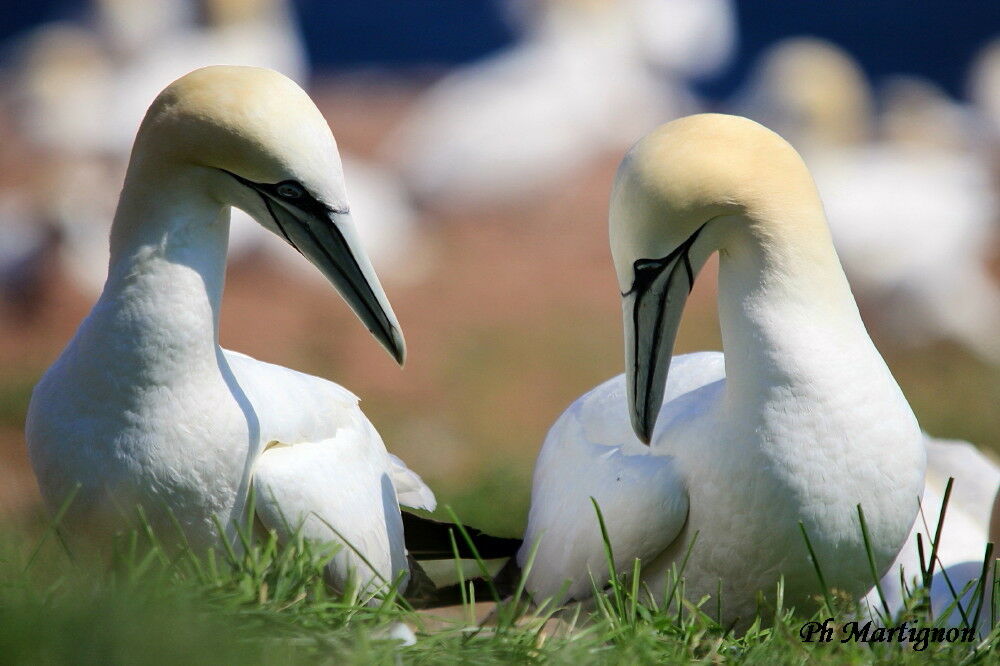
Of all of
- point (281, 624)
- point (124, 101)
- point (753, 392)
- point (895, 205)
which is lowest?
point (281, 624)

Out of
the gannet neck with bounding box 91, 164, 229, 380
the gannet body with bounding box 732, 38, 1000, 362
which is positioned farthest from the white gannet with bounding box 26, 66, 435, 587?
the gannet body with bounding box 732, 38, 1000, 362

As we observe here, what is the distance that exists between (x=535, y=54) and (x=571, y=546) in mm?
13112

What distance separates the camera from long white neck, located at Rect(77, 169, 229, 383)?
12.6 ft

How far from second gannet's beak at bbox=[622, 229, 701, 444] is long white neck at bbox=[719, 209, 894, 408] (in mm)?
158

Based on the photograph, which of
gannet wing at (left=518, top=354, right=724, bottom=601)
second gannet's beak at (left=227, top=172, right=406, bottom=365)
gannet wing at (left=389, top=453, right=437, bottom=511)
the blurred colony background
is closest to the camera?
second gannet's beak at (left=227, top=172, right=406, bottom=365)

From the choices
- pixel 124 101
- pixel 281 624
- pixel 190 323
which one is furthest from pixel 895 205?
pixel 281 624

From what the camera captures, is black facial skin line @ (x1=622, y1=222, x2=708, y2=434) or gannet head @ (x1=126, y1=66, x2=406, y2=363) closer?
gannet head @ (x1=126, y1=66, x2=406, y2=363)

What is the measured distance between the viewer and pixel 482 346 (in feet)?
38.3

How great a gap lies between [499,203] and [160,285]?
11.4m

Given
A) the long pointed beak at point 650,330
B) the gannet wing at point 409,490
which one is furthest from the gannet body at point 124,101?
the long pointed beak at point 650,330

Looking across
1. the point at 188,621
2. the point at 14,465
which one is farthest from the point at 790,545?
the point at 14,465

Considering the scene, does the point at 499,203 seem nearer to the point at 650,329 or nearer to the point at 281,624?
Result: the point at 650,329

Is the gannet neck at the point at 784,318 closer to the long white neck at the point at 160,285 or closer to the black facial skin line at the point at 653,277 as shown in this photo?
the black facial skin line at the point at 653,277

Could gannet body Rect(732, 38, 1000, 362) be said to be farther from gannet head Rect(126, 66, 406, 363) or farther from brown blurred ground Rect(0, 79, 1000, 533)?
gannet head Rect(126, 66, 406, 363)
